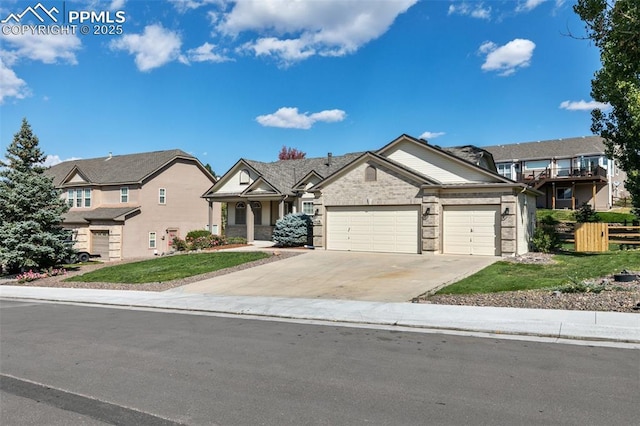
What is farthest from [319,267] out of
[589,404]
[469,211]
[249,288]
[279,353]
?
[589,404]

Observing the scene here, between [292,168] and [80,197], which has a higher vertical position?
[292,168]

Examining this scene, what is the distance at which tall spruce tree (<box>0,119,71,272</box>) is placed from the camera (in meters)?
22.6

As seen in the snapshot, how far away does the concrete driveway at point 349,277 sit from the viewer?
13641 mm

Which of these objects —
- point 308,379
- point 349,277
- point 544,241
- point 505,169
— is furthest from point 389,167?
point 505,169

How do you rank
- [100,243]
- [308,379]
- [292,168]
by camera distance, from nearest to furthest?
[308,379]
[100,243]
[292,168]

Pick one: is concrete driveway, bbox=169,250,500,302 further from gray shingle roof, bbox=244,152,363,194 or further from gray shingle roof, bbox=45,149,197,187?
gray shingle roof, bbox=45,149,197,187

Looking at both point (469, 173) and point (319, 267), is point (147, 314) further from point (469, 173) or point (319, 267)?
point (469, 173)

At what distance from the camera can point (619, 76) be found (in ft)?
64.5

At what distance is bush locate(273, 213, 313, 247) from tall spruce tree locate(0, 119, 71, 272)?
1164cm

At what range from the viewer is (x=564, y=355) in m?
6.85

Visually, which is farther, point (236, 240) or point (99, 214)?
point (99, 214)

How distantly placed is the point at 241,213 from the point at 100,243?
10.8 meters

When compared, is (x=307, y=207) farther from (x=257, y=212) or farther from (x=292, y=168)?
(x=292, y=168)

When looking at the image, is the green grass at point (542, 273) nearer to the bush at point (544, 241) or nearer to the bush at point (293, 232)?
the bush at point (544, 241)
